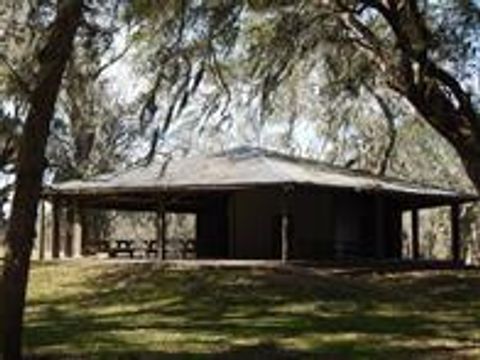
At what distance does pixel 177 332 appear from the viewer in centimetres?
2294

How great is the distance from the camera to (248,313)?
25938 millimetres

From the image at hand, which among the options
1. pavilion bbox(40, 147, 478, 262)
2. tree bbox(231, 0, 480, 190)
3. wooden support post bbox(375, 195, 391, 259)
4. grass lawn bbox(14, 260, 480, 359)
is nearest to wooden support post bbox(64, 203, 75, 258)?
pavilion bbox(40, 147, 478, 262)

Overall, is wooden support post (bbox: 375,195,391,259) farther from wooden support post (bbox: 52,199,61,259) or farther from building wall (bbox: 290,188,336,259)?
wooden support post (bbox: 52,199,61,259)

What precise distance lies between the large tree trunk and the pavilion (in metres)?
18.6

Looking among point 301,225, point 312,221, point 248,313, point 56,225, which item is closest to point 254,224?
point 301,225

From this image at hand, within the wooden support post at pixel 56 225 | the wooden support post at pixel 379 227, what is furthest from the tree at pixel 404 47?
the wooden support post at pixel 56 225

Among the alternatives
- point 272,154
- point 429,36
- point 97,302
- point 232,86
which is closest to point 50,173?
point 272,154

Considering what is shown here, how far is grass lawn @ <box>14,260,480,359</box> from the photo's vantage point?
67.8ft

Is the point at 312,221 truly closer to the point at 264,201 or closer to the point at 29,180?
the point at 264,201

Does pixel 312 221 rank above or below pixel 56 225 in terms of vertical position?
above

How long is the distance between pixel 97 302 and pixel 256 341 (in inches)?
332

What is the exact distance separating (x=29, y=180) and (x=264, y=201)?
23874 mm

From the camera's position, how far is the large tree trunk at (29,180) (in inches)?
699

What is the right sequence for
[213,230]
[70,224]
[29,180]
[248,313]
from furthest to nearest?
[70,224] < [213,230] < [248,313] < [29,180]
